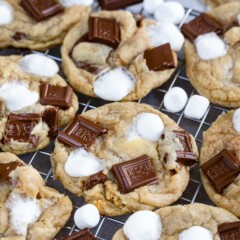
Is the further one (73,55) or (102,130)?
(73,55)

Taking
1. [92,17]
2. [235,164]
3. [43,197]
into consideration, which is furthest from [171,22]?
[43,197]

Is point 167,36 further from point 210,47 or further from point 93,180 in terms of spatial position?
point 93,180

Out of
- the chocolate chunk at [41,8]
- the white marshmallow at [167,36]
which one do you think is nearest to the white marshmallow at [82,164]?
the white marshmallow at [167,36]

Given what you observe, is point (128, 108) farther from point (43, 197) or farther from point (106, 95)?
point (43, 197)

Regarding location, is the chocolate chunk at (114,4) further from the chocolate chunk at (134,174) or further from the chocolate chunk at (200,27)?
the chocolate chunk at (134,174)

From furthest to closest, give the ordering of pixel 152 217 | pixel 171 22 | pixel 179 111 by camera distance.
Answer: pixel 171 22 < pixel 179 111 < pixel 152 217
